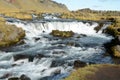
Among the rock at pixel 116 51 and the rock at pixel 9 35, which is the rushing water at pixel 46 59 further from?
the rock at pixel 9 35

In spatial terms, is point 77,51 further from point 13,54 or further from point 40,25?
point 40,25

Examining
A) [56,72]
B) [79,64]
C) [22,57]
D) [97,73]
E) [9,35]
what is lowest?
[56,72]

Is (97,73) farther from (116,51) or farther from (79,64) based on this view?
(116,51)

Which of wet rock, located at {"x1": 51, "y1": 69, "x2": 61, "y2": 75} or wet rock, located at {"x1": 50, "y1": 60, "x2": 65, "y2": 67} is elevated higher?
wet rock, located at {"x1": 50, "y1": 60, "x2": 65, "y2": 67}

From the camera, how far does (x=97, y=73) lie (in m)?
26.6

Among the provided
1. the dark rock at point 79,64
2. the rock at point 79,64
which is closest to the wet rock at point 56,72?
the rock at point 79,64

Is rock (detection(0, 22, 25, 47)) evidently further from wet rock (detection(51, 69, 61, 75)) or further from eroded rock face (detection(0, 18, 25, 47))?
wet rock (detection(51, 69, 61, 75))

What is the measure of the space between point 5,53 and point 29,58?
18.0 ft

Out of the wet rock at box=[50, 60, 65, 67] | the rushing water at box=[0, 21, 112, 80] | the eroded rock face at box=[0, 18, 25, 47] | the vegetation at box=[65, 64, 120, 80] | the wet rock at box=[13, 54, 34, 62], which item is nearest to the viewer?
the vegetation at box=[65, 64, 120, 80]

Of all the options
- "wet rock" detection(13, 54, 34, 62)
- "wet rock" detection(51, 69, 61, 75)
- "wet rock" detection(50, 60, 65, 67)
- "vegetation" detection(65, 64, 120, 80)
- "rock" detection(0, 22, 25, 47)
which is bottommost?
"wet rock" detection(51, 69, 61, 75)

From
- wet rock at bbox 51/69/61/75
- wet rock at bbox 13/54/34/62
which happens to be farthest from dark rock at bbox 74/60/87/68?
wet rock at bbox 13/54/34/62

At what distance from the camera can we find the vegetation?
984 inches

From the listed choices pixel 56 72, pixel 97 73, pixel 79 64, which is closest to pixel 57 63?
pixel 79 64

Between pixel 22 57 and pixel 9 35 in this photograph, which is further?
pixel 9 35
